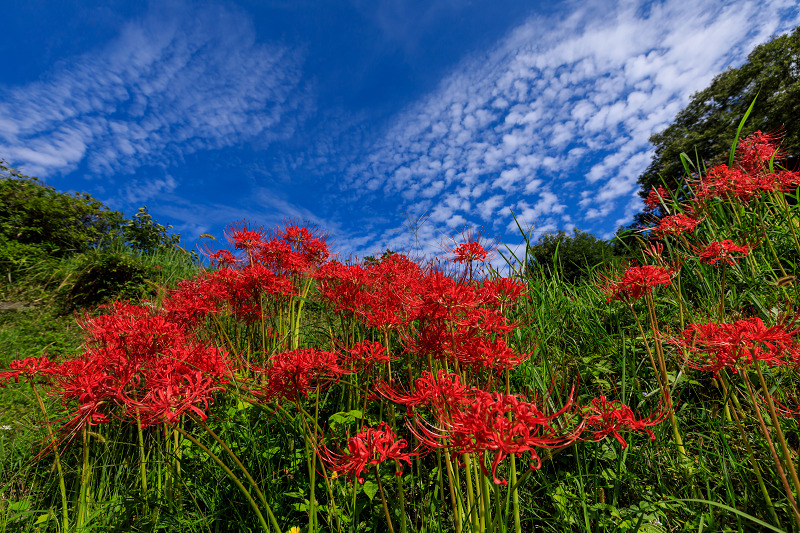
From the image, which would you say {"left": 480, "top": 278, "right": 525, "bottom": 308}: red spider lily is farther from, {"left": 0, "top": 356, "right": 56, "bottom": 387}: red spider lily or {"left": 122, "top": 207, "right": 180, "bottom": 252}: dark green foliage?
{"left": 122, "top": 207, "right": 180, "bottom": 252}: dark green foliage

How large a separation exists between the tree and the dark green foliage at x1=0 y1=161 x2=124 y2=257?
2406cm

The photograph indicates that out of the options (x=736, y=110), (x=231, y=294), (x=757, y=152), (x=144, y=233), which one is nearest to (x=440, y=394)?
(x=231, y=294)

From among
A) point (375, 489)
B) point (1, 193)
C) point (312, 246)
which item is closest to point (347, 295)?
point (312, 246)

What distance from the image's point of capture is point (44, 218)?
10039 mm

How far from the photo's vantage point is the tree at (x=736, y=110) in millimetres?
19484

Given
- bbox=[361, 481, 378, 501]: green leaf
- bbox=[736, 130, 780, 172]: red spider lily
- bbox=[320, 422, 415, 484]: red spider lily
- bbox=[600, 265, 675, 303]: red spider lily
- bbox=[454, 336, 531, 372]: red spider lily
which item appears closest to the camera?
bbox=[320, 422, 415, 484]: red spider lily

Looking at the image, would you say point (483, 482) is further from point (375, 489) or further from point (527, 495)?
point (527, 495)

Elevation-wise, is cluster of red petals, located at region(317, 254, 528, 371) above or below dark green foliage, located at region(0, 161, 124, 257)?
below

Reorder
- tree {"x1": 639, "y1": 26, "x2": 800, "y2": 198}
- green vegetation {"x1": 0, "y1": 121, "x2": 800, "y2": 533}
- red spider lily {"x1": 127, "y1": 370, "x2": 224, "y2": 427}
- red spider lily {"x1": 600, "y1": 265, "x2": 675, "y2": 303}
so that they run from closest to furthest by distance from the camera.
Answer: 1. red spider lily {"x1": 127, "y1": 370, "x2": 224, "y2": 427}
2. green vegetation {"x1": 0, "y1": 121, "x2": 800, "y2": 533}
3. red spider lily {"x1": 600, "y1": 265, "x2": 675, "y2": 303}
4. tree {"x1": 639, "y1": 26, "x2": 800, "y2": 198}

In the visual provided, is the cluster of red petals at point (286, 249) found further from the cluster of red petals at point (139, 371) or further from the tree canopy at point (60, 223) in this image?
the tree canopy at point (60, 223)

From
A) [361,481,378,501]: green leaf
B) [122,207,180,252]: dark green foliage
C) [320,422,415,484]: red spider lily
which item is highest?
[122,207,180,252]: dark green foliage

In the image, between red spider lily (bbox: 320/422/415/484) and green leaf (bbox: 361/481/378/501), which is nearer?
red spider lily (bbox: 320/422/415/484)

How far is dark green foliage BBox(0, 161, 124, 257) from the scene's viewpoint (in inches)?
384

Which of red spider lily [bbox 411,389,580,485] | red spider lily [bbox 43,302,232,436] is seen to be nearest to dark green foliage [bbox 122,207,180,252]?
red spider lily [bbox 43,302,232,436]
